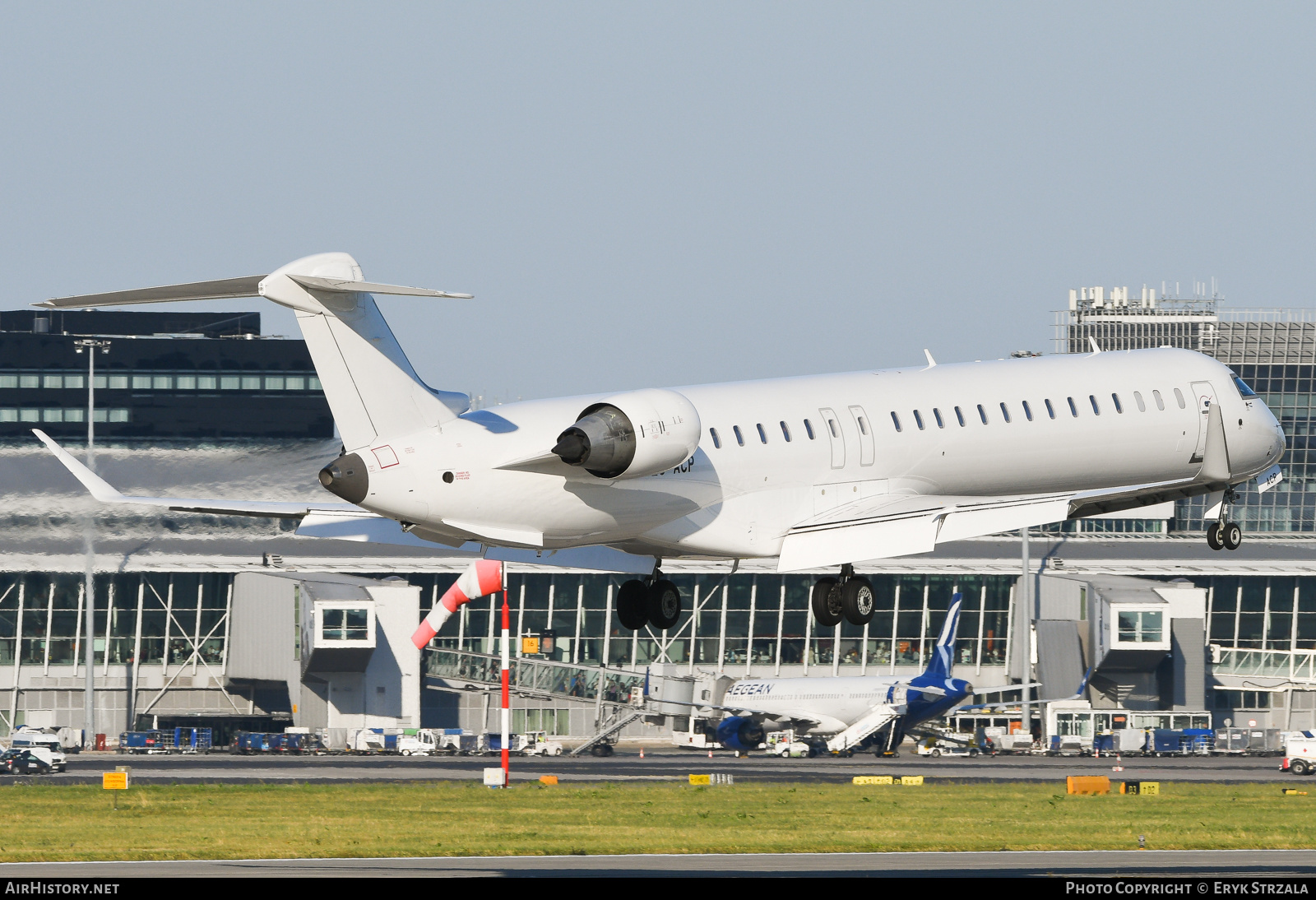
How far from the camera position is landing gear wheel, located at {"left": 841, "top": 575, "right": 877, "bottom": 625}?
30.5 meters

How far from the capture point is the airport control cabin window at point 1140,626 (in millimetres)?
93250

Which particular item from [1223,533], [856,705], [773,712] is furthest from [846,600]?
[773,712]

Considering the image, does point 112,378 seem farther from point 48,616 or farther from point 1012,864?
point 1012,864

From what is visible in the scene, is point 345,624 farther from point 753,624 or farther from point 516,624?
point 753,624

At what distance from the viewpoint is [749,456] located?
29781 mm

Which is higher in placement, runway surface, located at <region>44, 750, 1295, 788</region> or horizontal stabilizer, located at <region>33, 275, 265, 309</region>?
horizontal stabilizer, located at <region>33, 275, 265, 309</region>

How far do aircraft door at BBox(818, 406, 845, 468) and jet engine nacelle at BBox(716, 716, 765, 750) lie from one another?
179 ft

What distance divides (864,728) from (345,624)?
2511 cm

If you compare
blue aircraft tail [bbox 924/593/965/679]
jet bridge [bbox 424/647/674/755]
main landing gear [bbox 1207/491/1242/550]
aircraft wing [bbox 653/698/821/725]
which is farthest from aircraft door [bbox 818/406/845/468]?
jet bridge [bbox 424/647/674/755]

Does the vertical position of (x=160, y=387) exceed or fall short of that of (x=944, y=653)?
it exceeds it

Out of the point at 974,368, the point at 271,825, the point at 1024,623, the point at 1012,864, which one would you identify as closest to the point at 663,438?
the point at 974,368

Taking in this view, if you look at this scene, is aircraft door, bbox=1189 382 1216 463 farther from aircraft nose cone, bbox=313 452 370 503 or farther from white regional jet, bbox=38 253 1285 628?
aircraft nose cone, bbox=313 452 370 503

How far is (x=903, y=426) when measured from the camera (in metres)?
31.9

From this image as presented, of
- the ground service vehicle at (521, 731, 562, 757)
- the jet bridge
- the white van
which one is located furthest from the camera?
the jet bridge
